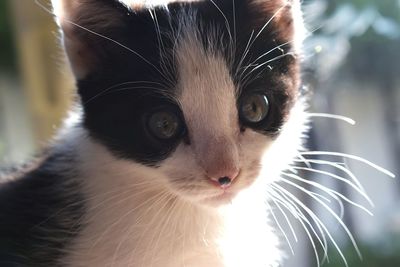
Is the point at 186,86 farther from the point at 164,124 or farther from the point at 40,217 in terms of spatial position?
the point at 40,217

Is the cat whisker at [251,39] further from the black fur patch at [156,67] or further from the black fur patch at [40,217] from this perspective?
the black fur patch at [40,217]

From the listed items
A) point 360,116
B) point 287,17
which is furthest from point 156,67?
point 360,116

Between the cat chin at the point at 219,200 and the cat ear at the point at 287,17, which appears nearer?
the cat chin at the point at 219,200

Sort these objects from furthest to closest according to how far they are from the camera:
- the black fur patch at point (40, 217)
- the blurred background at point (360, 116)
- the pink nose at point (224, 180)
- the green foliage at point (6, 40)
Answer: the green foliage at point (6, 40), the blurred background at point (360, 116), the black fur patch at point (40, 217), the pink nose at point (224, 180)

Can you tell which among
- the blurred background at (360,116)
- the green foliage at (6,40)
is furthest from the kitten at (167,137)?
the green foliage at (6,40)

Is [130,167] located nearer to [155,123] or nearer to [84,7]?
[155,123]

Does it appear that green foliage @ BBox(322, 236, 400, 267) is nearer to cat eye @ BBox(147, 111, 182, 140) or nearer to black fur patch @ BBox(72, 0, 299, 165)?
black fur patch @ BBox(72, 0, 299, 165)

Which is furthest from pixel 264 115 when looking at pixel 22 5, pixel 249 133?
pixel 22 5
